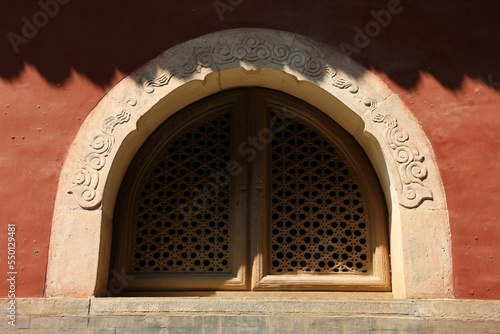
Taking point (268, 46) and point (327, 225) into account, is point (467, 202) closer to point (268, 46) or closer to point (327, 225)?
point (327, 225)

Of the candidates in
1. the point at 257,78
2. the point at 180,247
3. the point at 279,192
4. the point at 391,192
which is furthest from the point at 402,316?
the point at 257,78

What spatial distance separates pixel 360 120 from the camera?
4.89 metres

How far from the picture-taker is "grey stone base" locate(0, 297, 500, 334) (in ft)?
14.1

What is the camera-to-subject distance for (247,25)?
5066 millimetres

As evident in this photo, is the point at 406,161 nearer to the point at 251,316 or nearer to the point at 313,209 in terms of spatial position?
the point at 313,209

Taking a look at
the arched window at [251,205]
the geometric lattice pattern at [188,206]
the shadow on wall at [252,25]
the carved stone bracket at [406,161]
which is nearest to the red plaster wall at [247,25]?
the shadow on wall at [252,25]
